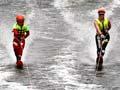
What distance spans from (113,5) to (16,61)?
18.2 metres

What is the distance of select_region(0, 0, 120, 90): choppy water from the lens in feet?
57.1

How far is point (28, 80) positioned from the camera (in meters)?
17.6

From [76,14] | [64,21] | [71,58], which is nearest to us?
[71,58]

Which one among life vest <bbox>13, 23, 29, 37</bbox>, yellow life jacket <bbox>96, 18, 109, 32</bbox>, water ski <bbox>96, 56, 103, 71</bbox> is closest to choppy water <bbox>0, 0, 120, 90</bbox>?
water ski <bbox>96, 56, 103, 71</bbox>

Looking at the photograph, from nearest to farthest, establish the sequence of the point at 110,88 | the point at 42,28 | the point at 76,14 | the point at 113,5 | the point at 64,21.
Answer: the point at 110,88 < the point at 42,28 < the point at 64,21 < the point at 76,14 < the point at 113,5

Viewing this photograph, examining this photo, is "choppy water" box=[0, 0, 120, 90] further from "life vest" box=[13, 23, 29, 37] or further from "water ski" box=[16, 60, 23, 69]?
"life vest" box=[13, 23, 29, 37]

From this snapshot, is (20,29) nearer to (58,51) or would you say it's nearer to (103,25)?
(103,25)

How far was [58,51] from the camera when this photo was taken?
22.3 m

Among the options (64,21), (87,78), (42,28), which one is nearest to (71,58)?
(87,78)

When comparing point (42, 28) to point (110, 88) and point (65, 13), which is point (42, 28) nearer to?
point (65, 13)

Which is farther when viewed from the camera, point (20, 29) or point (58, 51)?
point (58, 51)

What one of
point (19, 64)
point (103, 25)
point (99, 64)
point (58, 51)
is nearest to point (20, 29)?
point (19, 64)

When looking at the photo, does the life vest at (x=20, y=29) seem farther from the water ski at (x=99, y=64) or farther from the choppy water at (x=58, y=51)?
the water ski at (x=99, y=64)

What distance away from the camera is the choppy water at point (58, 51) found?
17.4 m
